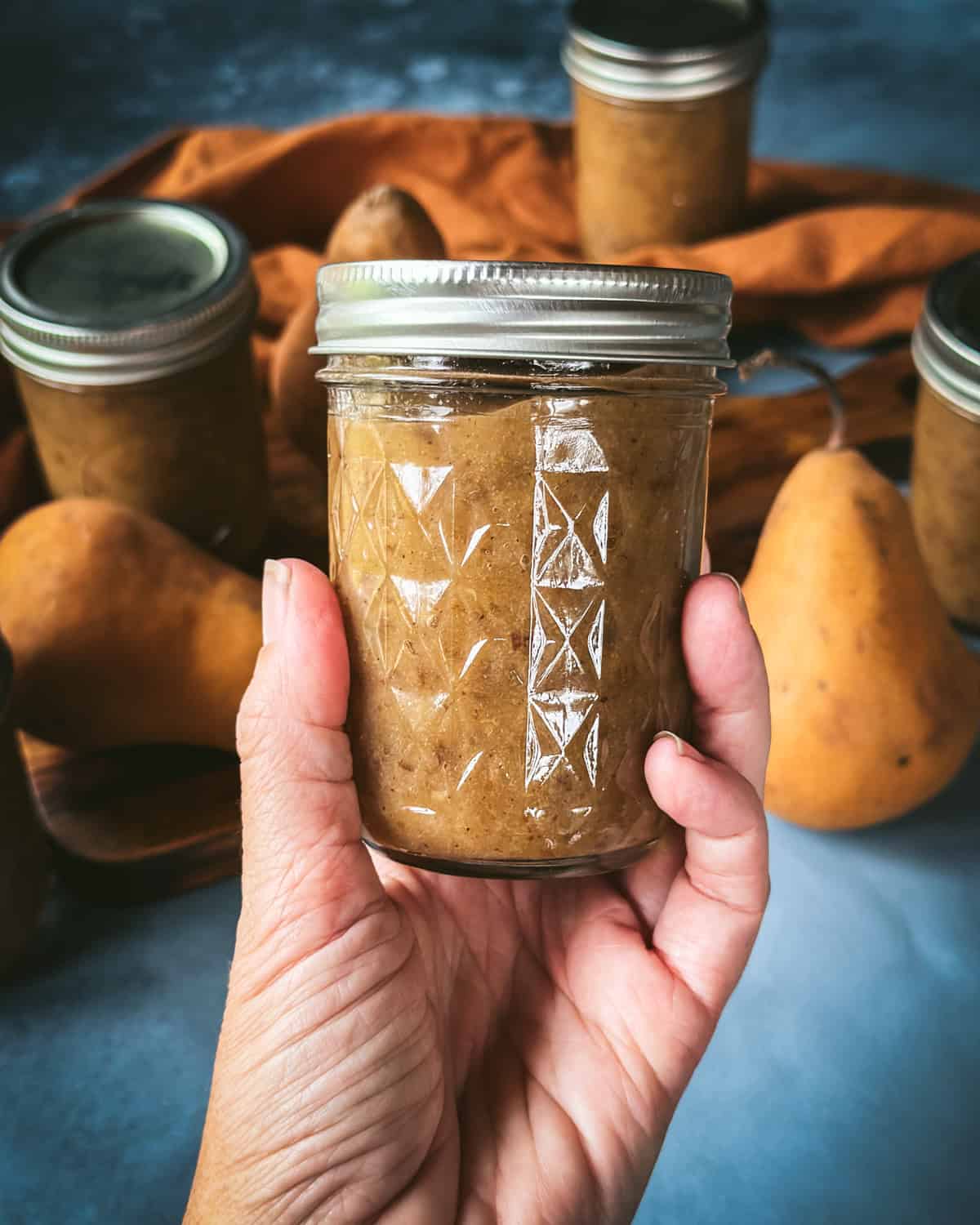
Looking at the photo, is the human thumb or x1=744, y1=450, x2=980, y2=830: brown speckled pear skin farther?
x1=744, y1=450, x2=980, y2=830: brown speckled pear skin

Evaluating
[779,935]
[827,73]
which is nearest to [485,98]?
[827,73]

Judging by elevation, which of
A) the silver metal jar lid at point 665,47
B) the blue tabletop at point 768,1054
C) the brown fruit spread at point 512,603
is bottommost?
the blue tabletop at point 768,1054

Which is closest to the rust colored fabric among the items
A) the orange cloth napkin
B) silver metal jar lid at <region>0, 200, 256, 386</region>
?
the orange cloth napkin

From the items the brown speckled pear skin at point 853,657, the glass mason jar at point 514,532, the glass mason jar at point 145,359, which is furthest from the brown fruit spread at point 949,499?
the glass mason jar at point 145,359

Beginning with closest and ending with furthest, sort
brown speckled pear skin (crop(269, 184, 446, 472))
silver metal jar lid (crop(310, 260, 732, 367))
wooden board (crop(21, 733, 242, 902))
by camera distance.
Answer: silver metal jar lid (crop(310, 260, 732, 367))
wooden board (crop(21, 733, 242, 902))
brown speckled pear skin (crop(269, 184, 446, 472))

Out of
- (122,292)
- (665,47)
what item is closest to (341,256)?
(122,292)

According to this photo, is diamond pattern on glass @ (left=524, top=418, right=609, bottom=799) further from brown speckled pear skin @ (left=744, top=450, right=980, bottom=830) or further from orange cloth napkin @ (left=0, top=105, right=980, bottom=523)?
orange cloth napkin @ (left=0, top=105, right=980, bottom=523)

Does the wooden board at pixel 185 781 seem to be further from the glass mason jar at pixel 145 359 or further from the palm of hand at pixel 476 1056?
the palm of hand at pixel 476 1056
